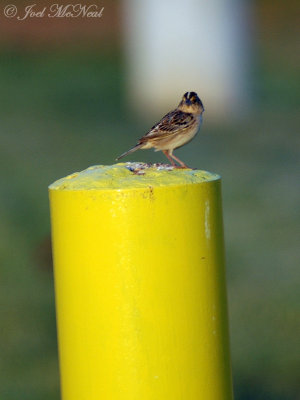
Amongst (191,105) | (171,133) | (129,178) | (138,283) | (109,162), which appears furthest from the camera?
(109,162)

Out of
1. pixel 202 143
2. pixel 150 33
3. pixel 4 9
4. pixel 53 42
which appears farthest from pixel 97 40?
pixel 202 143

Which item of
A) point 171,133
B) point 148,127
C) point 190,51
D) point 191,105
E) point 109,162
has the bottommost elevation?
point 109,162

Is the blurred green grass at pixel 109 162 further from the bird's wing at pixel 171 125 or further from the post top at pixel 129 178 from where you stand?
the post top at pixel 129 178

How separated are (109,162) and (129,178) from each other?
324 inches

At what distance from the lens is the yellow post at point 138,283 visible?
10.4 ft

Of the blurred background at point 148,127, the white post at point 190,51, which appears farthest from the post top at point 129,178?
the white post at point 190,51

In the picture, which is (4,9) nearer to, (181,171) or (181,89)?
(181,89)

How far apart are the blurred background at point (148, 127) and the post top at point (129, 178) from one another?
106 inches

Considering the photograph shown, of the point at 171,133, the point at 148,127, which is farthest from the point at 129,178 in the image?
the point at 148,127

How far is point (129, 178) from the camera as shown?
3.31m

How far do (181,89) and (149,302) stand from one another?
12.8 m

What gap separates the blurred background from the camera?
6.56 metres

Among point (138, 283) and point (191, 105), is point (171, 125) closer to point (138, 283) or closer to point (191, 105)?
point (191, 105)

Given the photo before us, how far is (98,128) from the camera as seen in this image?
14.9 meters
